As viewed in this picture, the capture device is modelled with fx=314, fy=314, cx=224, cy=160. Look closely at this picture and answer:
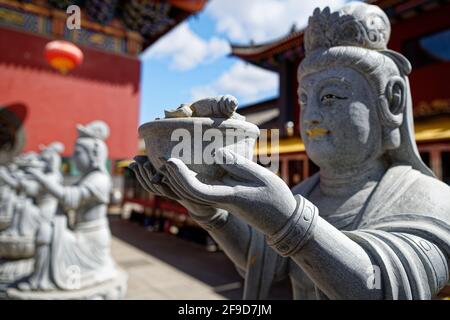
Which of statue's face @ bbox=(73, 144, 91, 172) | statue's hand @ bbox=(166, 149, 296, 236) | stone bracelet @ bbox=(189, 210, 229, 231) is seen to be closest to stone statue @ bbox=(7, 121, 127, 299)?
statue's face @ bbox=(73, 144, 91, 172)

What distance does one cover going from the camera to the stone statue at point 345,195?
977mm

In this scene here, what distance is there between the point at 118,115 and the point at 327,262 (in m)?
10.8

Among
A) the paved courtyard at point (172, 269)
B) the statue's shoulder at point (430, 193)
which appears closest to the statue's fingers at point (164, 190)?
the statue's shoulder at point (430, 193)

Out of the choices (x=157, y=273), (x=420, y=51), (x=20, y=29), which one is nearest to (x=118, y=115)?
(x=20, y=29)

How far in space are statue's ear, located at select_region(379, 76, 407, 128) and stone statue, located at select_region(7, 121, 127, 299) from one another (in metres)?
3.42

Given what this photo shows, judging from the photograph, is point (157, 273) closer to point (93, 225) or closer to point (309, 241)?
point (93, 225)

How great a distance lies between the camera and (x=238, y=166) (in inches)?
37.5

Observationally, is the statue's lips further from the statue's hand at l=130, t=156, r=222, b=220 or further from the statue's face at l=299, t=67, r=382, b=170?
the statue's hand at l=130, t=156, r=222, b=220

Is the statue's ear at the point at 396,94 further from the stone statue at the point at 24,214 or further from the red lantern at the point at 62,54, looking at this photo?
the red lantern at the point at 62,54

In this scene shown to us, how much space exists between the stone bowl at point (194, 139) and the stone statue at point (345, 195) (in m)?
0.04

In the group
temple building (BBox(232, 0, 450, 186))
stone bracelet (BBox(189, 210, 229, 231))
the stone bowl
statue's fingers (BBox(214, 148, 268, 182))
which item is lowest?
stone bracelet (BBox(189, 210, 229, 231))

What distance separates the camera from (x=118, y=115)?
10.8 m

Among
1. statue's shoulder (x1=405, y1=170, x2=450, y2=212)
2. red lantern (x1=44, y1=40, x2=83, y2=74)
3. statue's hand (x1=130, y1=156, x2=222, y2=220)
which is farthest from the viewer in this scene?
red lantern (x1=44, y1=40, x2=83, y2=74)

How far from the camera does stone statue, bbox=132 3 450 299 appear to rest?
3.20ft
